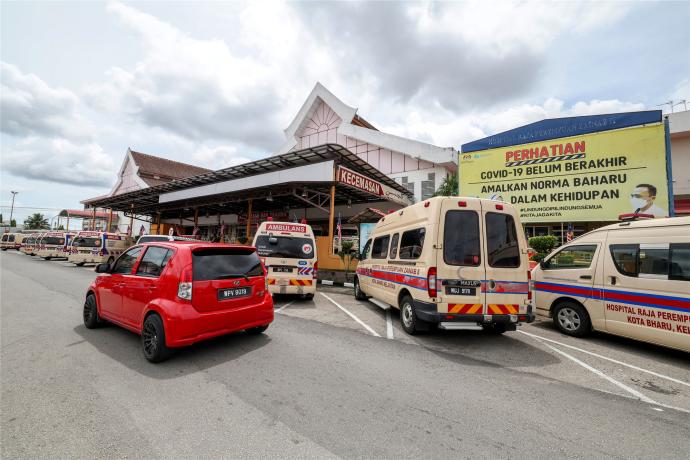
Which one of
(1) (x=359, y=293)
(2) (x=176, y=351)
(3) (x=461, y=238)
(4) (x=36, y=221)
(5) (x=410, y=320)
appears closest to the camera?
(2) (x=176, y=351)

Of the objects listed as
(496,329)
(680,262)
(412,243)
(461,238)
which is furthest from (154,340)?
A: (680,262)

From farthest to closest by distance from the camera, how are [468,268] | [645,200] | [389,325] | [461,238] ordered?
[645,200] < [389,325] < [461,238] < [468,268]

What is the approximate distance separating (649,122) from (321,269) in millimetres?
14573

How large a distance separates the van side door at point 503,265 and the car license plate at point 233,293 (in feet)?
12.5

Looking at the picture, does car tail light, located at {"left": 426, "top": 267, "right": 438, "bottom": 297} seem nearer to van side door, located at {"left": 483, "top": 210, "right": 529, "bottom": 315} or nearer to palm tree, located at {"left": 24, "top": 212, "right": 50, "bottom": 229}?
van side door, located at {"left": 483, "top": 210, "right": 529, "bottom": 315}

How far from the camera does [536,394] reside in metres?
3.40

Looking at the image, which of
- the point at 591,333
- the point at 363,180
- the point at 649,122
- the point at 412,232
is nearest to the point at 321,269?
the point at 363,180

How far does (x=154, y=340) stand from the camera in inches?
156

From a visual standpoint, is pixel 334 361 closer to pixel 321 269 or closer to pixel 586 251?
pixel 586 251

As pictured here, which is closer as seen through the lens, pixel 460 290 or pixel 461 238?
pixel 460 290

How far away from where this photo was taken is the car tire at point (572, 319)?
5801 millimetres

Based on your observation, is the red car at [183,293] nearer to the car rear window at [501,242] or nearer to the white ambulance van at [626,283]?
the car rear window at [501,242]

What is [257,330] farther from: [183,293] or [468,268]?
[468,268]

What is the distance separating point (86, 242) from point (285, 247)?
16.7 m
